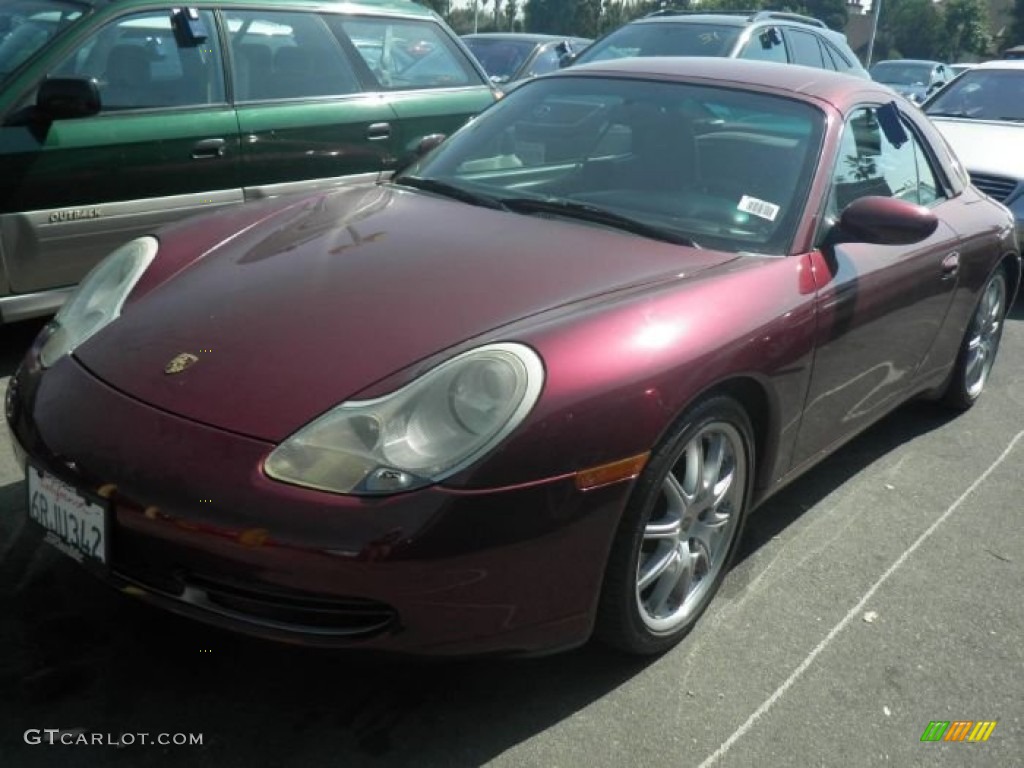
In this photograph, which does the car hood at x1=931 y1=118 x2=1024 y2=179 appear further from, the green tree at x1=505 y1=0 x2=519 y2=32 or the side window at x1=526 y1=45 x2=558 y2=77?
the green tree at x1=505 y1=0 x2=519 y2=32

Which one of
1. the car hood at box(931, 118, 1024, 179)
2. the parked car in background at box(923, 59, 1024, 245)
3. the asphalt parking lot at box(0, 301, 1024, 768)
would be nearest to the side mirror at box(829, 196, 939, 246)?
the asphalt parking lot at box(0, 301, 1024, 768)

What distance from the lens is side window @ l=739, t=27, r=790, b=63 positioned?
26.5 feet

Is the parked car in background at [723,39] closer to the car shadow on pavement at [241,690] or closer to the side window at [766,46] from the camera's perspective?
the side window at [766,46]

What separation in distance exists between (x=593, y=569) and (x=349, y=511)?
56 centimetres

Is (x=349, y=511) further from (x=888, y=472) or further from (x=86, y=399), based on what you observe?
(x=888, y=472)

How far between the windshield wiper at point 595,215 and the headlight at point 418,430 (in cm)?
89

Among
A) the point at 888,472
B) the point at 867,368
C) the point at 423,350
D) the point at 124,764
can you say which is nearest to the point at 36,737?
the point at 124,764

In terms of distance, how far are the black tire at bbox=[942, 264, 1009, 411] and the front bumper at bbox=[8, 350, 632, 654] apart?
2.75 metres

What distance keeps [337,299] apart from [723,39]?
638cm

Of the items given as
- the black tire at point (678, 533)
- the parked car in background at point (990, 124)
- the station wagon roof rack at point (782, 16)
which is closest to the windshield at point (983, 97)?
the parked car in background at point (990, 124)

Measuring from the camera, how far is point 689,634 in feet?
8.98

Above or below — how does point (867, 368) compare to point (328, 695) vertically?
above

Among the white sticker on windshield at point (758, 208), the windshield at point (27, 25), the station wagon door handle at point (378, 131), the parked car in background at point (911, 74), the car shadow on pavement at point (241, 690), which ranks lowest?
the parked car in background at point (911, 74)

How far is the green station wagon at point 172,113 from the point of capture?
13.6 feet
